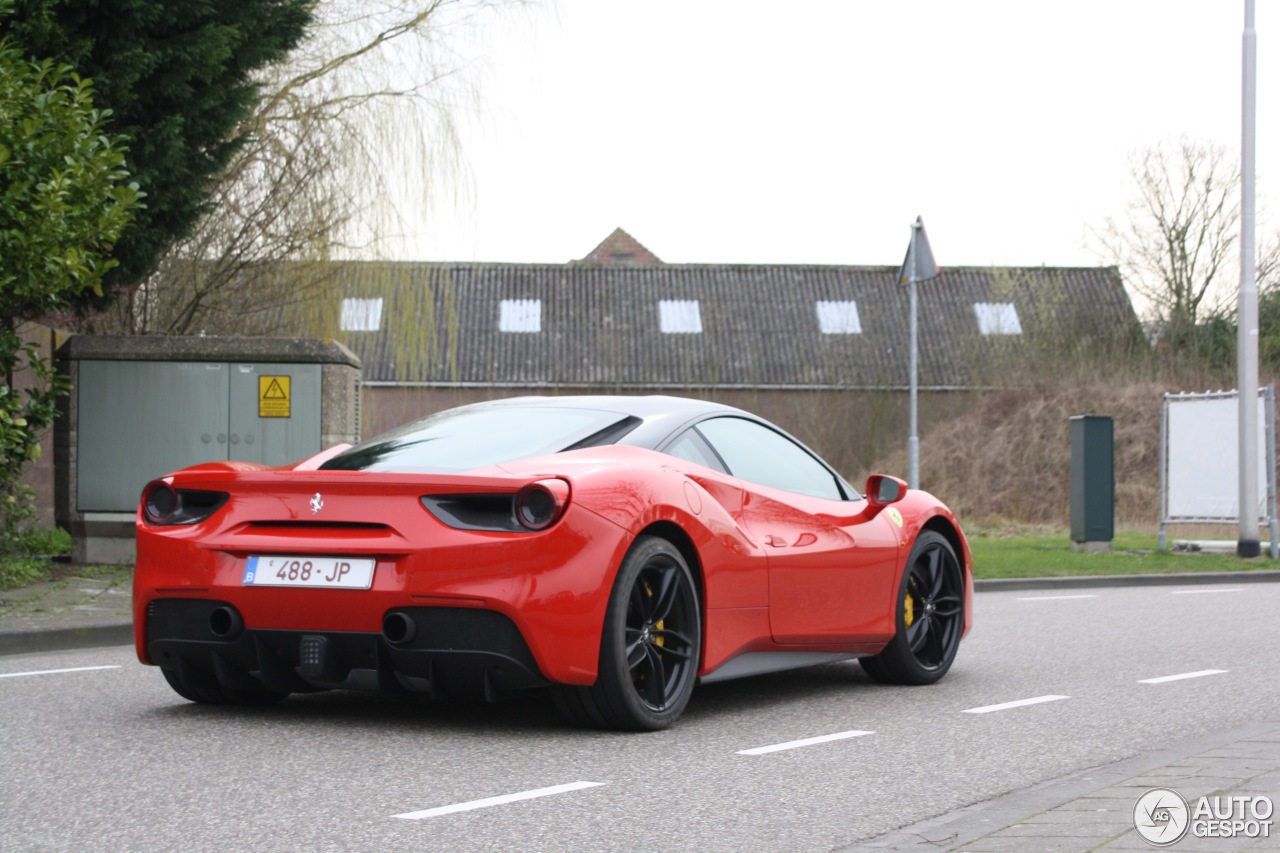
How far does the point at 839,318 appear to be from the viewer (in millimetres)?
46594

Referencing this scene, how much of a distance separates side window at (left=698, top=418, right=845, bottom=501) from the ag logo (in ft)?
8.40

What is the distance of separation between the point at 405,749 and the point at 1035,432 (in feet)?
92.5

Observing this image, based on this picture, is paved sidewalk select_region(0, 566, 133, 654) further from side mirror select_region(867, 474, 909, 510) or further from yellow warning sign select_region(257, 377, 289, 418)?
side mirror select_region(867, 474, 909, 510)

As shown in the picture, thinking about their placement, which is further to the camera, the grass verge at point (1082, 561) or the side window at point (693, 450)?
the grass verge at point (1082, 561)

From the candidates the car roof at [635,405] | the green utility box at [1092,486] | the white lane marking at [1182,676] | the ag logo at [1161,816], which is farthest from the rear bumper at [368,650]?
the green utility box at [1092,486]

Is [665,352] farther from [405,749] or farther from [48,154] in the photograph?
[405,749]

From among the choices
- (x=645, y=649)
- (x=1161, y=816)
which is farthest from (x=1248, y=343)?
(x=1161, y=816)

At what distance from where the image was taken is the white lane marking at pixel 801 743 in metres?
5.96

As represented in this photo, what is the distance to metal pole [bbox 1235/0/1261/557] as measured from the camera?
1912cm

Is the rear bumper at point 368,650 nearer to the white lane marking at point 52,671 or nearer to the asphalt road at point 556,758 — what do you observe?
the asphalt road at point 556,758

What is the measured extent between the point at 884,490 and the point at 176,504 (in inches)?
126

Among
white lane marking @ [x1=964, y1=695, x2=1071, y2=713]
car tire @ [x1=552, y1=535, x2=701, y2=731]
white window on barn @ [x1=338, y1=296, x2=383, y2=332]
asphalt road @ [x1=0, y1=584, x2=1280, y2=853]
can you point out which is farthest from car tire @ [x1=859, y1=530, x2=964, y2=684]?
white window on barn @ [x1=338, y1=296, x2=383, y2=332]

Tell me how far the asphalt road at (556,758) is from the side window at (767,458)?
0.99 metres

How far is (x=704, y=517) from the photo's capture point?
255 inches
